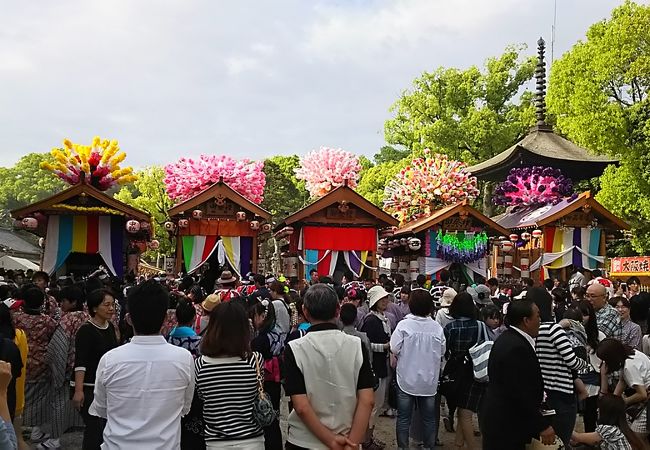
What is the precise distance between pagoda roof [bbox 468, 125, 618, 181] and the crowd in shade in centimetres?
1791

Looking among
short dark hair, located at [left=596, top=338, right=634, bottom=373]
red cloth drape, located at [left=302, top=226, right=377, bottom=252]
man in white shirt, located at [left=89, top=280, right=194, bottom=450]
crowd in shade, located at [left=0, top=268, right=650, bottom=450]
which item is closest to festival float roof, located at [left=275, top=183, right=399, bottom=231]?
red cloth drape, located at [left=302, top=226, right=377, bottom=252]

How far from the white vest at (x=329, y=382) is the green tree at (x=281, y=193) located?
115ft

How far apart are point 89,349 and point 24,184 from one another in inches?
2043

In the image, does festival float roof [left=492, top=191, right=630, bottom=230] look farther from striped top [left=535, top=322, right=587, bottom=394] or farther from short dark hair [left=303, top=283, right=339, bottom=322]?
short dark hair [left=303, top=283, right=339, bottom=322]

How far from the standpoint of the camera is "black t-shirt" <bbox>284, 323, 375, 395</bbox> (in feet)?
10.7

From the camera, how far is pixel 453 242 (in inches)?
730

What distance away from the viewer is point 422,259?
18812 millimetres

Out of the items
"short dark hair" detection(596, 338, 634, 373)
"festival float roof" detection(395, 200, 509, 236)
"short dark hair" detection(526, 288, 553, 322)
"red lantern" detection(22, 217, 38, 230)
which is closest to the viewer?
"short dark hair" detection(526, 288, 553, 322)

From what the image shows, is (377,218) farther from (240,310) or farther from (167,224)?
(240,310)

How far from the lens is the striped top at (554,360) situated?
463 cm

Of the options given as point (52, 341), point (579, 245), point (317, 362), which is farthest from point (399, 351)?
point (579, 245)

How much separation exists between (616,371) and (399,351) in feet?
6.16

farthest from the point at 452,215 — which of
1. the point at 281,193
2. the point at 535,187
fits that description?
the point at 281,193

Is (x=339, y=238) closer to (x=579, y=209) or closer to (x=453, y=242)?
(x=453, y=242)
